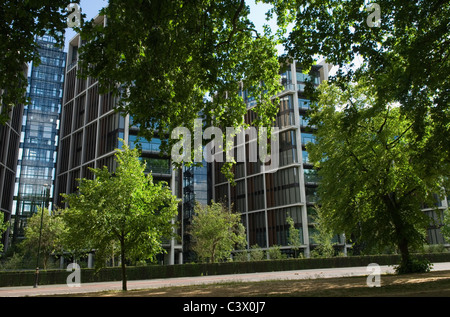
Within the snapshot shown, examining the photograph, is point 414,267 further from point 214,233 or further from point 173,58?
point 214,233

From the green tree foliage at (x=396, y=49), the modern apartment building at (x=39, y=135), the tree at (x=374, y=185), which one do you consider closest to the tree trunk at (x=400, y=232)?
the tree at (x=374, y=185)

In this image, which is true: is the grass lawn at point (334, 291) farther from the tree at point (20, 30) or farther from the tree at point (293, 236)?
the tree at point (293, 236)

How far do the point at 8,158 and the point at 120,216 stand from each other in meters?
47.2

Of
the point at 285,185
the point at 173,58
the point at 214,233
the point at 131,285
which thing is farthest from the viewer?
the point at 285,185

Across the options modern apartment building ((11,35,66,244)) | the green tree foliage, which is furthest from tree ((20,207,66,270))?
modern apartment building ((11,35,66,244))

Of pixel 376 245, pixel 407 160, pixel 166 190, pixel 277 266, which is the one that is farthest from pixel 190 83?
pixel 277 266

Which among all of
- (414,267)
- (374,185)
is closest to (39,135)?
(374,185)

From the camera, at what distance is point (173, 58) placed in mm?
12250

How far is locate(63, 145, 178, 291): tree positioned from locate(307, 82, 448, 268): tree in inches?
390

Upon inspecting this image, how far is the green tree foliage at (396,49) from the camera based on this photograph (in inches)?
449

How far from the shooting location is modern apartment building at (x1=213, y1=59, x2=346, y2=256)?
5784cm

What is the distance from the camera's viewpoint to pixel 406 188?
20.6 metres

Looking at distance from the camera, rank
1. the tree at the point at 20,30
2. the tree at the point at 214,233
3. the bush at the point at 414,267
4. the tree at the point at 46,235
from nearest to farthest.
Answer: the tree at the point at 20,30 → the bush at the point at 414,267 → the tree at the point at 46,235 → the tree at the point at 214,233

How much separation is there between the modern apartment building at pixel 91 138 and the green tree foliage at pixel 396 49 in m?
38.4
